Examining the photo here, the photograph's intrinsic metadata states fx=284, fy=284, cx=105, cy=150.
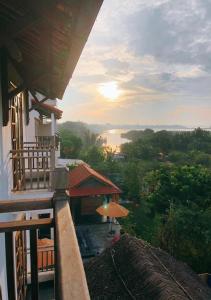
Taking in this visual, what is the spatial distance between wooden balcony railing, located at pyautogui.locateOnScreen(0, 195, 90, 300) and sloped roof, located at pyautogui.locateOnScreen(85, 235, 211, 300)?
513 cm

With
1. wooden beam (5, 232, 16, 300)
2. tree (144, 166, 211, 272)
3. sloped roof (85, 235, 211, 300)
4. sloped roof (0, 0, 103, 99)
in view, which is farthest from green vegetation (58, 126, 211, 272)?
wooden beam (5, 232, 16, 300)

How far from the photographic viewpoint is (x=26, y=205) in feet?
7.75

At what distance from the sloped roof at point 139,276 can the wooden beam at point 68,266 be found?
599cm

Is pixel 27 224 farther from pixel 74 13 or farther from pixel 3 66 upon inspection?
pixel 3 66

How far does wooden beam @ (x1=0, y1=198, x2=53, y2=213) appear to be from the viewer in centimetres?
235

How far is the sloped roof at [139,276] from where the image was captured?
7086 millimetres

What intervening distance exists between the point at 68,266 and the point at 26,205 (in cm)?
134

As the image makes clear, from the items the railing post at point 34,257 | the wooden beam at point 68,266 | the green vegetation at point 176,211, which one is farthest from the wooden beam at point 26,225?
the green vegetation at point 176,211

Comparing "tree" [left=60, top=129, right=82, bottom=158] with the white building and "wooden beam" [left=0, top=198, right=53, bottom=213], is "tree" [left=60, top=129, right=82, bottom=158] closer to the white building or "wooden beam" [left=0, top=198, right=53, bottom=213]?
the white building

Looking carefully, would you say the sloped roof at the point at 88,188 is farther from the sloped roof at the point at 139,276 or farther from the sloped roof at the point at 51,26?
the sloped roof at the point at 51,26

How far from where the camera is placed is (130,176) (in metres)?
24.2

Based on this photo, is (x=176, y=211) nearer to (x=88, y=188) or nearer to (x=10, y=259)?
(x=88, y=188)

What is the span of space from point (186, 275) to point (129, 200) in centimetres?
1600

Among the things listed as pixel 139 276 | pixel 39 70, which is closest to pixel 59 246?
pixel 39 70
